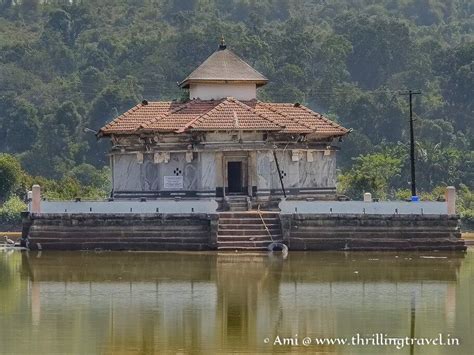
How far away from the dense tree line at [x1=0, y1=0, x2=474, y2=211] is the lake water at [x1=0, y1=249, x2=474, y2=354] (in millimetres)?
36234

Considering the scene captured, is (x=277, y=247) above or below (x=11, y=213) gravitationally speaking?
below

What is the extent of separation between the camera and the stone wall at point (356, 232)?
4656 cm

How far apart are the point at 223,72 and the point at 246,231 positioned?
860cm

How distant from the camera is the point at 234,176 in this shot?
51.3 m

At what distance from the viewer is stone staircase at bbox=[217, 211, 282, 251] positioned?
1813 inches

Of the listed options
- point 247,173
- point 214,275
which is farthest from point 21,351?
point 247,173

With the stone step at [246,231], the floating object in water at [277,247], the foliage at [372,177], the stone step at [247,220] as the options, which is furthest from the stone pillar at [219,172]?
the foliage at [372,177]

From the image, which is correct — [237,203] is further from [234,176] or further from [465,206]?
[465,206]

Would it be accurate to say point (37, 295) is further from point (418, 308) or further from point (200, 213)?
point (200, 213)

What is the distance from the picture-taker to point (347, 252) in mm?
46156

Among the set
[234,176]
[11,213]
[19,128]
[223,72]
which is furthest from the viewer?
[19,128]

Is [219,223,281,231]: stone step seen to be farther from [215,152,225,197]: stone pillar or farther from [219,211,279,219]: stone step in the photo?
[215,152,225,197]: stone pillar

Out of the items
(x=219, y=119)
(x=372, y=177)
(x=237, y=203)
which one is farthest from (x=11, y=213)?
(x=372, y=177)

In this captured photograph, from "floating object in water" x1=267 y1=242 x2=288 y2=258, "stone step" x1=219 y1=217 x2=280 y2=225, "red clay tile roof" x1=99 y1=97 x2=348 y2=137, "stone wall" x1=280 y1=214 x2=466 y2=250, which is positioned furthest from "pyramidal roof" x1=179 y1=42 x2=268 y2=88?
"floating object in water" x1=267 y1=242 x2=288 y2=258
